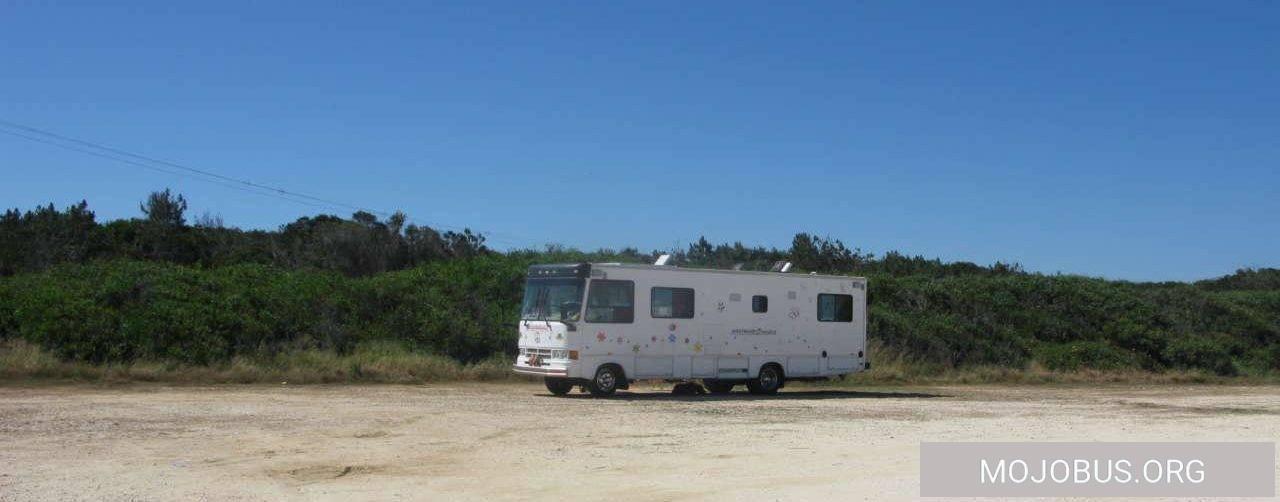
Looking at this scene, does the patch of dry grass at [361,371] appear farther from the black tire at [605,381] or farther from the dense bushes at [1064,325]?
the black tire at [605,381]

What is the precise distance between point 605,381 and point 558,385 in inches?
41.1

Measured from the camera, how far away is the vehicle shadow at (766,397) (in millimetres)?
22625

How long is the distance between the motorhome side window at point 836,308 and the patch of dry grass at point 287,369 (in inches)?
300

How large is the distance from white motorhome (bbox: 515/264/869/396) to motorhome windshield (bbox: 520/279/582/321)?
0.06 feet

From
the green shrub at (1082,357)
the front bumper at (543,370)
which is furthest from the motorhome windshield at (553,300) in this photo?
the green shrub at (1082,357)

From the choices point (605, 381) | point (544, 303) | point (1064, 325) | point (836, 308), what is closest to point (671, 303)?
point (605, 381)

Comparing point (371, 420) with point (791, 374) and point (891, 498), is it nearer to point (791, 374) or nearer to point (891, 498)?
point (891, 498)

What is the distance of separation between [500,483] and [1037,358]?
27492mm

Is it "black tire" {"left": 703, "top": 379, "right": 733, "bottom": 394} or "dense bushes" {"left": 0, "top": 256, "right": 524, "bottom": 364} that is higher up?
"dense bushes" {"left": 0, "top": 256, "right": 524, "bottom": 364}

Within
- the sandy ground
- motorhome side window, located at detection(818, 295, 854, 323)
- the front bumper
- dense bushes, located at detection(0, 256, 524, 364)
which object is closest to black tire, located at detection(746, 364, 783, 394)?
the sandy ground

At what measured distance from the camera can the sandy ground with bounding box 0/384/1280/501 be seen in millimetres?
10742

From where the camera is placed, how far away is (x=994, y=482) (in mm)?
10891

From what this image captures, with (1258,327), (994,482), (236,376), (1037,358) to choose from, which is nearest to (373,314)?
(236,376)

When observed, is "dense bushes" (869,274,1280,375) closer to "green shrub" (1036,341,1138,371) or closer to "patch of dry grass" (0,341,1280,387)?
"green shrub" (1036,341,1138,371)
